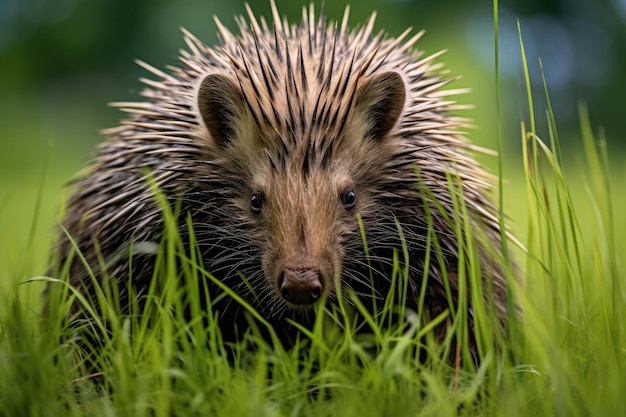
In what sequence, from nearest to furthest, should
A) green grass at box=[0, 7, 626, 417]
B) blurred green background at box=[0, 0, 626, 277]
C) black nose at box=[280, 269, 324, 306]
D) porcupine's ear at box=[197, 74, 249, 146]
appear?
green grass at box=[0, 7, 626, 417] < black nose at box=[280, 269, 324, 306] < porcupine's ear at box=[197, 74, 249, 146] < blurred green background at box=[0, 0, 626, 277]

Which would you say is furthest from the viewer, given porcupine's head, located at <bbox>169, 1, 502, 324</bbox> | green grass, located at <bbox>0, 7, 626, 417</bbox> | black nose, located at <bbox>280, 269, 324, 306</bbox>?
porcupine's head, located at <bbox>169, 1, 502, 324</bbox>

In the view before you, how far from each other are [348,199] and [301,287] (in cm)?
68

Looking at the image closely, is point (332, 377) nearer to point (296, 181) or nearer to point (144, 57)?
point (296, 181)

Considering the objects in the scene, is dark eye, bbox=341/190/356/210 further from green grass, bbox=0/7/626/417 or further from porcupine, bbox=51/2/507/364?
green grass, bbox=0/7/626/417

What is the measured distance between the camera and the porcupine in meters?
3.44

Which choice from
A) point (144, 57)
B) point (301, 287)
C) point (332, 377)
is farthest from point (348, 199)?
point (144, 57)

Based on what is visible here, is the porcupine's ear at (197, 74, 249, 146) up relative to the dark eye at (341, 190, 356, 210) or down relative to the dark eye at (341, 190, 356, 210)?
up

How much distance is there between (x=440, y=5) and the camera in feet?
71.9

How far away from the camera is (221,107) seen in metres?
A: 3.74

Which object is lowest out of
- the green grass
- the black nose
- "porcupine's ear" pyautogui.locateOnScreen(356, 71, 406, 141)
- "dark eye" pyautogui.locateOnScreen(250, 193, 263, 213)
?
the green grass

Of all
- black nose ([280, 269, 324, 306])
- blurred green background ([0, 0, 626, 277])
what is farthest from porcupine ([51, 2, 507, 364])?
blurred green background ([0, 0, 626, 277])

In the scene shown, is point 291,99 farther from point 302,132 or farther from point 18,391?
point 18,391

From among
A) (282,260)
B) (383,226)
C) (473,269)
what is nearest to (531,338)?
(473,269)

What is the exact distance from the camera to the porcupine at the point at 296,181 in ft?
11.3
